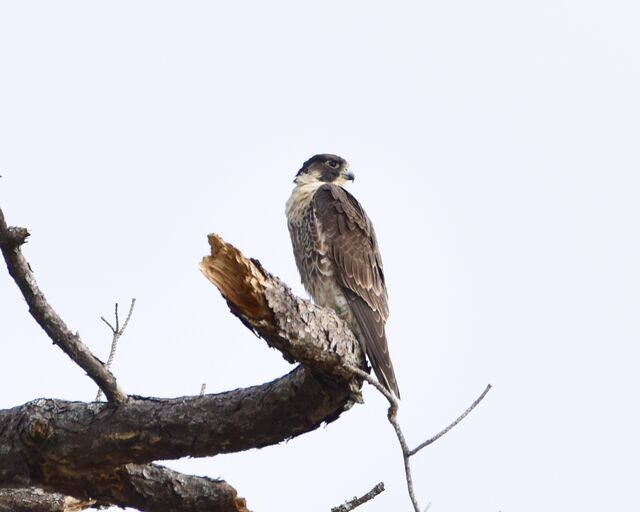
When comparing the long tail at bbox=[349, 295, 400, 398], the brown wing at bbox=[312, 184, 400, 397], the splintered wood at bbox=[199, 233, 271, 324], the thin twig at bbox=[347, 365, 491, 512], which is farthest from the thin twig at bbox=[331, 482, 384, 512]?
the brown wing at bbox=[312, 184, 400, 397]

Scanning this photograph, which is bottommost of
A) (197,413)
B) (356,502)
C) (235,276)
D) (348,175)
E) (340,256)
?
(356,502)

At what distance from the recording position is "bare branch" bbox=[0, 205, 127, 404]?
3.15 m

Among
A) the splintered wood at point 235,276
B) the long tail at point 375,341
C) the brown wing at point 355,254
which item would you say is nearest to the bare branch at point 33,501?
the long tail at point 375,341

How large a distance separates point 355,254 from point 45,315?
2925 millimetres

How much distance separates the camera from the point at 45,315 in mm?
3371

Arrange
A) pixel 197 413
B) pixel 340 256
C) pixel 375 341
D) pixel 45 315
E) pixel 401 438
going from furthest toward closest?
1. pixel 340 256
2. pixel 375 341
3. pixel 197 413
4. pixel 45 315
5. pixel 401 438

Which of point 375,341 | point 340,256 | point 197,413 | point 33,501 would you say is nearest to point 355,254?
point 340,256

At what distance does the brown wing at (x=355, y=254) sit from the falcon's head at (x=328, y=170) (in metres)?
0.85

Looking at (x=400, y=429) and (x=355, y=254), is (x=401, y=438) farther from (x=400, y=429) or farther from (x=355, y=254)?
(x=355, y=254)

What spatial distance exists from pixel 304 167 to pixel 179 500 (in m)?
4.01

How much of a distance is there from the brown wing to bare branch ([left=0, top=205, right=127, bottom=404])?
203 centimetres

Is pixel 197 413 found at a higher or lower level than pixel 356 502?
higher

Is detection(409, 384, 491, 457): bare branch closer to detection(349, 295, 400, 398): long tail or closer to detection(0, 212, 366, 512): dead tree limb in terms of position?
detection(0, 212, 366, 512): dead tree limb

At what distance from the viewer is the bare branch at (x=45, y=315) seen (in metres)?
3.15
